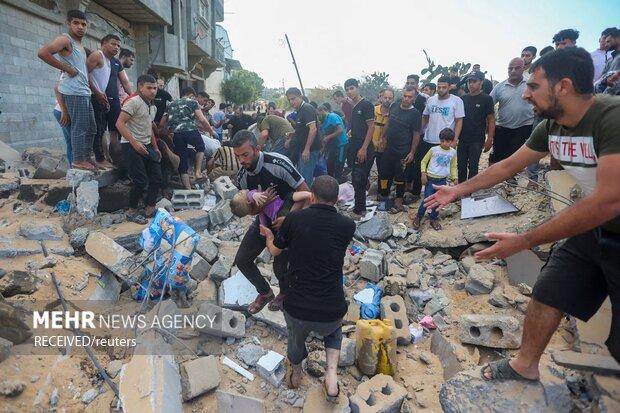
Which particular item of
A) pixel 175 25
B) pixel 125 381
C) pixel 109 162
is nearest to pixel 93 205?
pixel 109 162

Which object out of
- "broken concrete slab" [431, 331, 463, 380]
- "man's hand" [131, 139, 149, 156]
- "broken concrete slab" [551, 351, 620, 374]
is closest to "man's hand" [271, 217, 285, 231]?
"broken concrete slab" [431, 331, 463, 380]

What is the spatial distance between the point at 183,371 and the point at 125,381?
1.31 feet

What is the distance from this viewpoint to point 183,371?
2.52 metres

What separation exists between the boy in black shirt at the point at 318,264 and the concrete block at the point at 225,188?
3.43 metres

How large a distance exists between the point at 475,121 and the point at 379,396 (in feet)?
14.7

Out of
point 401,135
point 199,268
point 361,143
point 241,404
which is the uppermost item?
point 401,135

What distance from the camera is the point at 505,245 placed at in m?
1.64

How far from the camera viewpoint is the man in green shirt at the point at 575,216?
147 centimetres

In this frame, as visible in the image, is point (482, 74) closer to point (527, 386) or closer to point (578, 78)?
point (578, 78)

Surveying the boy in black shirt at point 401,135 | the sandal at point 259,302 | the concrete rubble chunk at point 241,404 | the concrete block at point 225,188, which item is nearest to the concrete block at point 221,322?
the sandal at point 259,302

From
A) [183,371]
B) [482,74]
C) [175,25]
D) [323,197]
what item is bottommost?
[183,371]

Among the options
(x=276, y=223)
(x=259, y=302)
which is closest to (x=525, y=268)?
(x=276, y=223)

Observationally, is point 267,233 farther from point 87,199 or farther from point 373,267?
point 87,199

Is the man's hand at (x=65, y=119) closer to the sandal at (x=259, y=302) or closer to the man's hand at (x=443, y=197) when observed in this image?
the sandal at (x=259, y=302)
